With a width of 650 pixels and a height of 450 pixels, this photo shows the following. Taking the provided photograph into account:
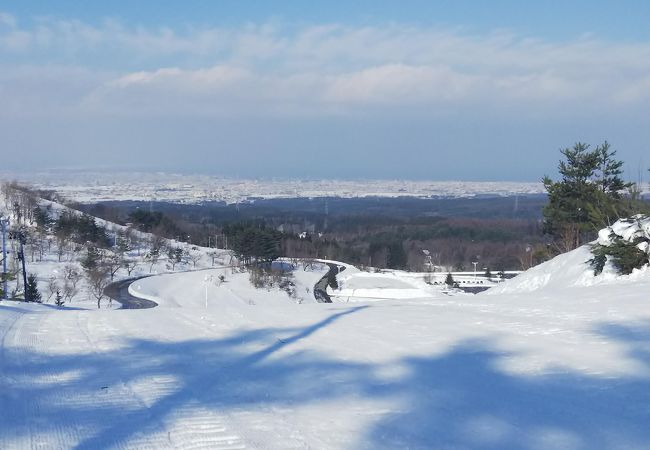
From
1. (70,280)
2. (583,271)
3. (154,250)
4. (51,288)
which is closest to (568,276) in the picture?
(583,271)

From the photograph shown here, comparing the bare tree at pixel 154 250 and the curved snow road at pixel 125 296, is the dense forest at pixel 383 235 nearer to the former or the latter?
the bare tree at pixel 154 250

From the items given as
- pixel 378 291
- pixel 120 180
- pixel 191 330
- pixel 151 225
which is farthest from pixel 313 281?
pixel 120 180

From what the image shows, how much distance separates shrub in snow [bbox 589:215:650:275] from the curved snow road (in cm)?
2021

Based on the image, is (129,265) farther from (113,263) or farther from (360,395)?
(360,395)

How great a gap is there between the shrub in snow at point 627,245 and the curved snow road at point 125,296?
2021 cm

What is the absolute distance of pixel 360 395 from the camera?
4148mm

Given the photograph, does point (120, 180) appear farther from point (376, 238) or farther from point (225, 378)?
point (225, 378)

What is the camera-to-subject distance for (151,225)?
66.6 meters

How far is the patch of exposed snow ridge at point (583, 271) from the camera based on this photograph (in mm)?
11641

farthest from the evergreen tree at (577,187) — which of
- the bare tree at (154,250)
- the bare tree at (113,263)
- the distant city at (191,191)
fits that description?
the distant city at (191,191)

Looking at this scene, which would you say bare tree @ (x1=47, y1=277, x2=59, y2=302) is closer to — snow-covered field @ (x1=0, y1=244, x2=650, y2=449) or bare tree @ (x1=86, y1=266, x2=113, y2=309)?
bare tree @ (x1=86, y1=266, x2=113, y2=309)

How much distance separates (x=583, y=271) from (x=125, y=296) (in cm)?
2693

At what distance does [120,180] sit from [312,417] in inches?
7722

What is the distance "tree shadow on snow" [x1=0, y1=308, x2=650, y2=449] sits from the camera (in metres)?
3.37
